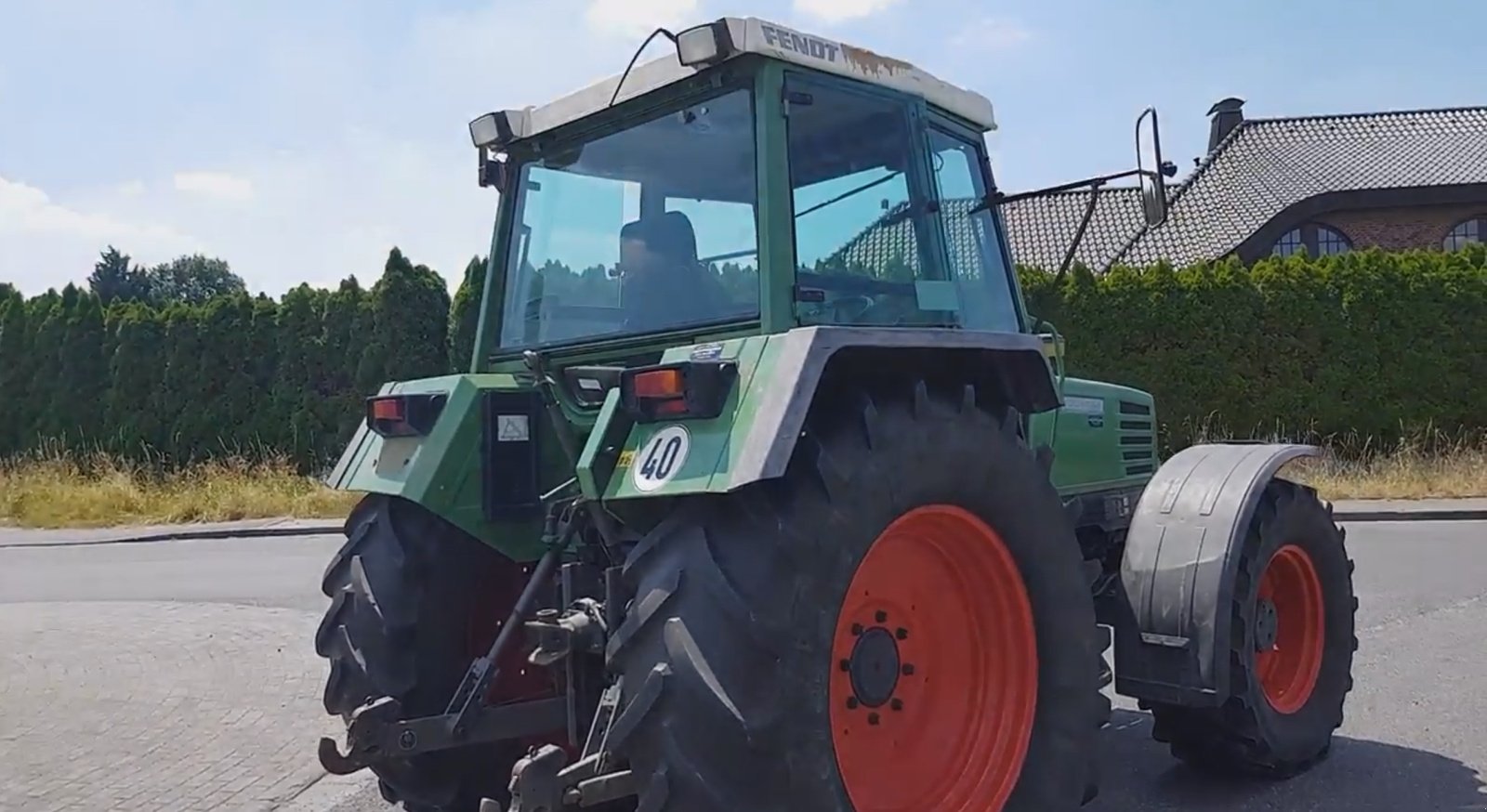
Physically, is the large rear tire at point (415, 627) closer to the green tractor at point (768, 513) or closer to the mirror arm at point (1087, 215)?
the green tractor at point (768, 513)

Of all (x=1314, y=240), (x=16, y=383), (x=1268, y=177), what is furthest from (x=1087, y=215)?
(x=1268, y=177)

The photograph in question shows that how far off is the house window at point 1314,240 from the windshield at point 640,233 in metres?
28.1

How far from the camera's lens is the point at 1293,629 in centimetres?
453

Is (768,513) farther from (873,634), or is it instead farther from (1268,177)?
(1268,177)

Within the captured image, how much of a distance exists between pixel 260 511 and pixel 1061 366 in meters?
13.4

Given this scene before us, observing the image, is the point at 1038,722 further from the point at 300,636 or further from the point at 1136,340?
the point at 1136,340

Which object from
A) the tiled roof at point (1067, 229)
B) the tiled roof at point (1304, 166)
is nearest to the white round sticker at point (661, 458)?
the tiled roof at point (1067, 229)

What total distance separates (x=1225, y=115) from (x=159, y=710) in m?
34.6

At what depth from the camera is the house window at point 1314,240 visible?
94.4 feet

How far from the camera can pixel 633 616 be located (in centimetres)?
264

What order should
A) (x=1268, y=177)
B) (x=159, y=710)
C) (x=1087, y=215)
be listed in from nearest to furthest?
(x=1087, y=215) < (x=159, y=710) < (x=1268, y=177)

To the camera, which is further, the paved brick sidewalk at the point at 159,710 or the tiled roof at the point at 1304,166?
the tiled roof at the point at 1304,166

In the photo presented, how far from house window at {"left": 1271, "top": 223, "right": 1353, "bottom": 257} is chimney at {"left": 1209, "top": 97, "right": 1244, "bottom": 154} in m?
6.23

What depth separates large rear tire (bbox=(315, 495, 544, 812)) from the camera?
3477mm
